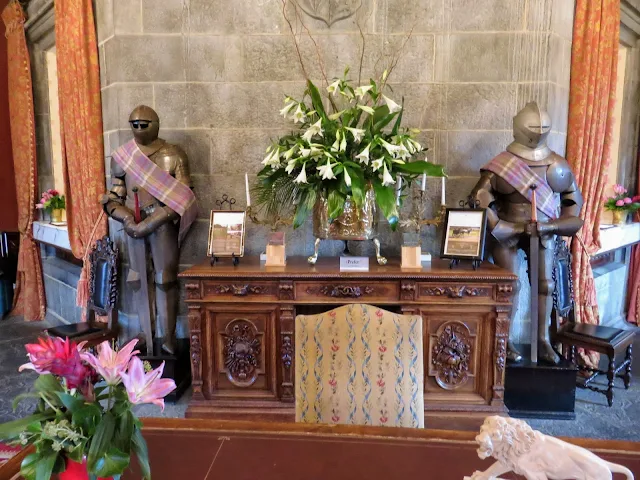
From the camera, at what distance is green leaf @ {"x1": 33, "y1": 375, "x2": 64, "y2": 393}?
0.71 metres

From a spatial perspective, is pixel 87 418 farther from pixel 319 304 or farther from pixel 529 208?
pixel 529 208

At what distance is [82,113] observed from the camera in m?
3.00

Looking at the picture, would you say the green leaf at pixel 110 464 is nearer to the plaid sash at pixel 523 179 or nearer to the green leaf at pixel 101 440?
the green leaf at pixel 101 440

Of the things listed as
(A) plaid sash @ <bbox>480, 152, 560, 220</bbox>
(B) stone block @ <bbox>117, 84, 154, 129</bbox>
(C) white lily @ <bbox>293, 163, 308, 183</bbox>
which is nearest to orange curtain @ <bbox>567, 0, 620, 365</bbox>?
(A) plaid sash @ <bbox>480, 152, 560, 220</bbox>

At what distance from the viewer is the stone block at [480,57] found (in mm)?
2689

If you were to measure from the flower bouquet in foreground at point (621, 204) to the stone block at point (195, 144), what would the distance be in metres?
3.14

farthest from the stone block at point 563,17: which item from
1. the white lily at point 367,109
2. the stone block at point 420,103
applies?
the white lily at point 367,109

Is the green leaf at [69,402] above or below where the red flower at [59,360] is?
below

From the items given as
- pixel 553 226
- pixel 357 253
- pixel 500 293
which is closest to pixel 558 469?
pixel 500 293

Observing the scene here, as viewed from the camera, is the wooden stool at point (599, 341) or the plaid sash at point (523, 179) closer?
the plaid sash at point (523, 179)

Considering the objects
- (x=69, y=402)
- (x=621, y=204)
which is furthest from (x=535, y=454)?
(x=621, y=204)

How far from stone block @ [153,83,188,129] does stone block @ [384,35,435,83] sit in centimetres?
115

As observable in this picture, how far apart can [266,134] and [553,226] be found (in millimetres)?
1662

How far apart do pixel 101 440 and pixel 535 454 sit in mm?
662
